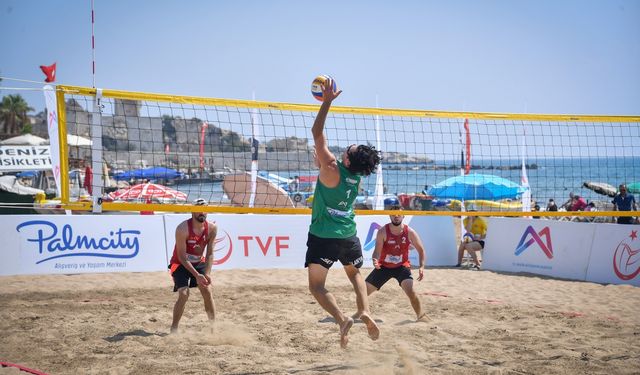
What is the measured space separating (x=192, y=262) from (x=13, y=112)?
42.3m

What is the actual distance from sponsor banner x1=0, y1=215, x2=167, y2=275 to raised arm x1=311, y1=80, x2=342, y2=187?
6033 millimetres

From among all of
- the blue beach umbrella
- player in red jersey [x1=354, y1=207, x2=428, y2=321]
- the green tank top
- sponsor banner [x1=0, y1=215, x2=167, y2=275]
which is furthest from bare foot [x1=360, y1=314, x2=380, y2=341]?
the blue beach umbrella

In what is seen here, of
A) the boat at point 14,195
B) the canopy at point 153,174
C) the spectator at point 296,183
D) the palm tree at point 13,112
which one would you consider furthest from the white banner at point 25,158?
the palm tree at point 13,112

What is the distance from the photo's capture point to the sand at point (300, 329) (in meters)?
4.95

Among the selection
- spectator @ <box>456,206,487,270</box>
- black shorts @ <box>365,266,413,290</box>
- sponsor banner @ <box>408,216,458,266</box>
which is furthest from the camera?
sponsor banner @ <box>408,216,458,266</box>

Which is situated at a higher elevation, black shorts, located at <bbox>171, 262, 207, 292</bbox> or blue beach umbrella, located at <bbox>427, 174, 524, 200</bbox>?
blue beach umbrella, located at <bbox>427, 174, 524, 200</bbox>

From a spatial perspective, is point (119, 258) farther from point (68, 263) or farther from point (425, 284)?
point (425, 284)

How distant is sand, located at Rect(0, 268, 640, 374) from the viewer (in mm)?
4945

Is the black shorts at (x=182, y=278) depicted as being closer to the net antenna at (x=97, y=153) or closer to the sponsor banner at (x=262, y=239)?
the net antenna at (x=97, y=153)

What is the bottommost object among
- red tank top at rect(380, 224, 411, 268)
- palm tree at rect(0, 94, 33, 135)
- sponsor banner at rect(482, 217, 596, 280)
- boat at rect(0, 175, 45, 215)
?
sponsor banner at rect(482, 217, 596, 280)

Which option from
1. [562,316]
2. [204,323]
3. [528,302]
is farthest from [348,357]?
[528,302]

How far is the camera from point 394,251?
7102 millimetres

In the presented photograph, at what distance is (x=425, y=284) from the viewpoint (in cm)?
948

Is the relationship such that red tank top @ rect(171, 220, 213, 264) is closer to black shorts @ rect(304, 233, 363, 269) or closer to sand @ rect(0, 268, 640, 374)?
sand @ rect(0, 268, 640, 374)
